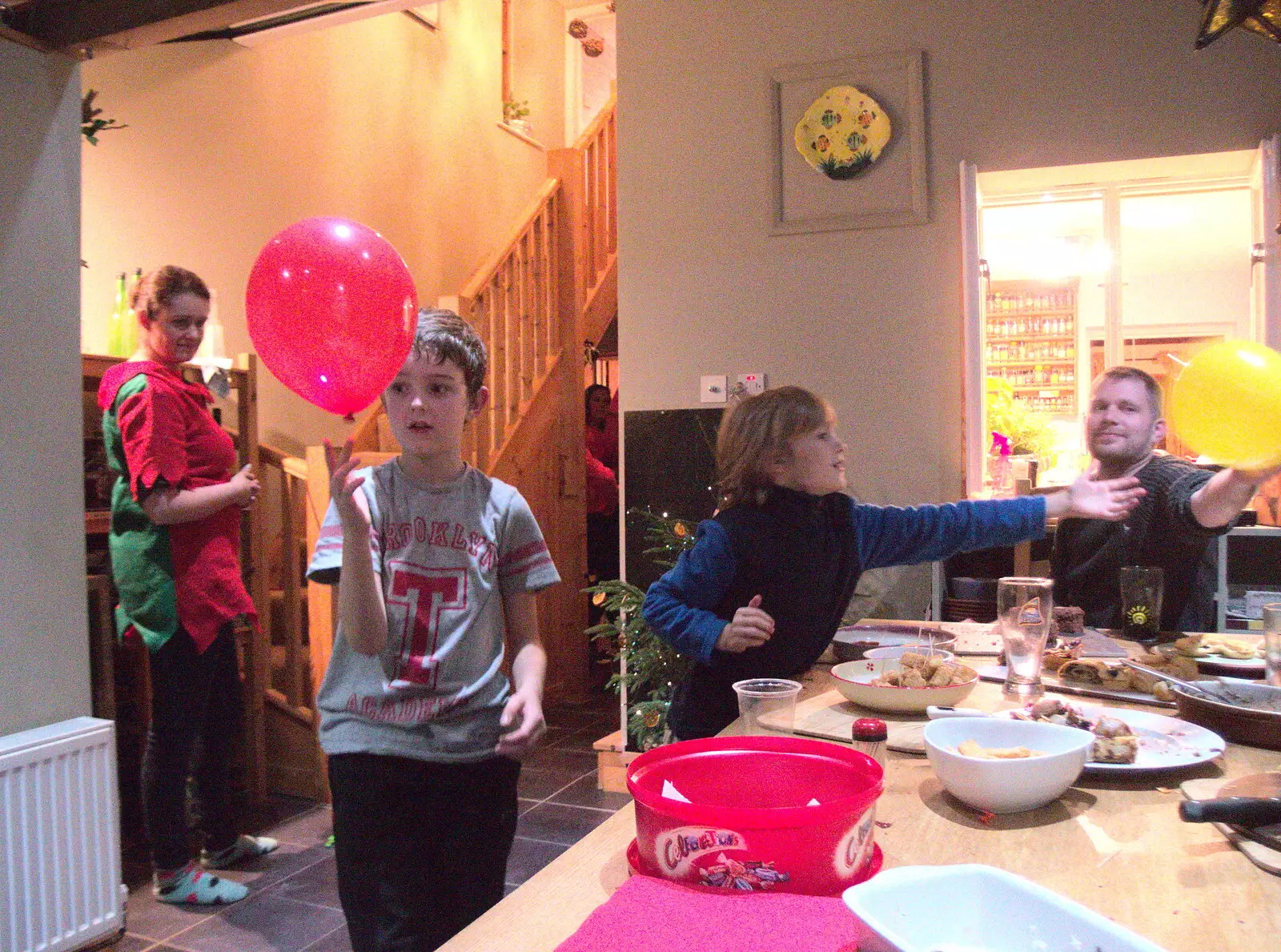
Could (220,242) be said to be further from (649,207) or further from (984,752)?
(984,752)

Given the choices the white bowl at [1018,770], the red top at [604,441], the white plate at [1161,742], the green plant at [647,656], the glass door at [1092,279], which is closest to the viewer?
the white bowl at [1018,770]

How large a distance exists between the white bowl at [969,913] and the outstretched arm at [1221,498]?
62.1 inches

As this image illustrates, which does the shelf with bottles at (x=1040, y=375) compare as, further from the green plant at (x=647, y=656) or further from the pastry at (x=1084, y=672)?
the pastry at (x=1084, y=672)

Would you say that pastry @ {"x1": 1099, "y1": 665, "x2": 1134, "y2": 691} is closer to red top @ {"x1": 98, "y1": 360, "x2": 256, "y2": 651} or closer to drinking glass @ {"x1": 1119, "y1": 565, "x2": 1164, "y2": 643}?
drinking glass @ {"x1": 1119, "y1": 565, "x2": 1164, "y2": 643}

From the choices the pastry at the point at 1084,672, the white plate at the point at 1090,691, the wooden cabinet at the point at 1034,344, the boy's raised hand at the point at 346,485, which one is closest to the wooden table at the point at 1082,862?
the white plate at the point at 1090,691

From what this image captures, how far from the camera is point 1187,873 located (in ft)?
2.97

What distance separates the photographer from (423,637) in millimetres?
1504

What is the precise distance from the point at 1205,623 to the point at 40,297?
3.11m

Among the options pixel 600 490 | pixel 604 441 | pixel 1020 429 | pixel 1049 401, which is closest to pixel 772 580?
pixel 1020 429

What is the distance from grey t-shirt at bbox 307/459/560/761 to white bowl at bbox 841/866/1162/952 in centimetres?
90

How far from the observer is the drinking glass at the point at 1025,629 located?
5.07 ft

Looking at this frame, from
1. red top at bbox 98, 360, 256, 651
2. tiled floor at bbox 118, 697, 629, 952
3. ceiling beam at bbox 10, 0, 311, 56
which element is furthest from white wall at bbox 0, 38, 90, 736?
tiled floor at bbox 118, 697, 629, 952

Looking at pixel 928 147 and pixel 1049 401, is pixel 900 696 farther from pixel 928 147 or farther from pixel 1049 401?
pixel 1049 401

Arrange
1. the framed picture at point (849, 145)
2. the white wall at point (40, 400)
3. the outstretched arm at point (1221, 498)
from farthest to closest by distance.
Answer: the framed picture at point (849, 145) < the white wall at point (40, 400) < the outstretched arm at point (1221, 498)
